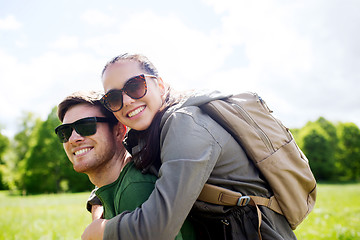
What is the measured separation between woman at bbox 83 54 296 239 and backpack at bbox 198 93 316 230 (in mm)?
64

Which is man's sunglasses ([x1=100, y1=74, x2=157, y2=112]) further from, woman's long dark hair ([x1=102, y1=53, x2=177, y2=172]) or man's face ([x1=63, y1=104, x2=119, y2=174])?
man's face ([x1=63, y1=104, x2=119, y2=174])

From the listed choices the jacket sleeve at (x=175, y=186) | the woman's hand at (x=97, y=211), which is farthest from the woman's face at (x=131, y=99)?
the woman's hand at (x=97, y=211)

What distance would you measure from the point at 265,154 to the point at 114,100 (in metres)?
1.43

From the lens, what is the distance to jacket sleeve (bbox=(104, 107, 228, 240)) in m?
1.59

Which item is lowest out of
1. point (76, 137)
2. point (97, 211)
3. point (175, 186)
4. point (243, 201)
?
point (97, 211)

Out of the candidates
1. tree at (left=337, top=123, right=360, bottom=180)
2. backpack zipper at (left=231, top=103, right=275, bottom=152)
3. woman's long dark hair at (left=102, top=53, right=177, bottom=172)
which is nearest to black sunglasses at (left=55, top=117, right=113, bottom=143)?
woman's long dark hair at (left=102, top=53, right=177, bottom=172)

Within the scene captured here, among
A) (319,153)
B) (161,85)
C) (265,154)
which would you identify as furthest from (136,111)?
(319,153)

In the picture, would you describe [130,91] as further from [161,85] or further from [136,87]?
[161,85]

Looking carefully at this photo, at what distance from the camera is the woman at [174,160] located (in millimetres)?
1623

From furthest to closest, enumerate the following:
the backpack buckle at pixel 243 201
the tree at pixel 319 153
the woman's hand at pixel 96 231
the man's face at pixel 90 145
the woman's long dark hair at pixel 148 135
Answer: the tree at pixel 319 153 < the man's face at pixel 90 145 < the woman's long dark hair at pixel 148 135 < the backpack buckle at pixel 243 201 < the woman's hand at pixel 96 231

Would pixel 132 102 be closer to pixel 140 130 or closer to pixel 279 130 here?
pixel 140 130

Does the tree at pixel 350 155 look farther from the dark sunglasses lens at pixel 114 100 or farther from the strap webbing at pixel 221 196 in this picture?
the dark sunglasses lens at pixel 114 100

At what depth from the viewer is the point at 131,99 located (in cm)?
239

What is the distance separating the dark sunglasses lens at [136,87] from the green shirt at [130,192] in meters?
0.64
